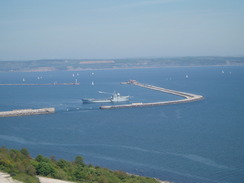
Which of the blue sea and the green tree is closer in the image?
the green tree

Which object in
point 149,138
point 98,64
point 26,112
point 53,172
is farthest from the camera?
point 98,64

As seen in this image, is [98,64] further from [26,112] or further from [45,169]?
[45,169]

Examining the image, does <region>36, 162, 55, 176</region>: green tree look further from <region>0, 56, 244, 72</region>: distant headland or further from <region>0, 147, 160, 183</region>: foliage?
<region>0, 56, 244, 72</region>: distant headland

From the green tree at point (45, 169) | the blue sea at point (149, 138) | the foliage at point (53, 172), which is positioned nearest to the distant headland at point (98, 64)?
the blue sea at point (149, 138)

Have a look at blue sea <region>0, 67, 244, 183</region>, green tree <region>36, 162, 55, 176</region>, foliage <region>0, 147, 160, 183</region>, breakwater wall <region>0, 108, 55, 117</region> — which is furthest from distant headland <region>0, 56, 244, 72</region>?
green tree <region>36, 162, 55, 176</region>

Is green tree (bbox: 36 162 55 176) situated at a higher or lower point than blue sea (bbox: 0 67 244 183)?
higher

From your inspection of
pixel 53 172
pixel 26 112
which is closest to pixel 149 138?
pixel 53 172

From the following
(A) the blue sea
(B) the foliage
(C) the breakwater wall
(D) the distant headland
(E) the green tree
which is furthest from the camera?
(D) the distant headland

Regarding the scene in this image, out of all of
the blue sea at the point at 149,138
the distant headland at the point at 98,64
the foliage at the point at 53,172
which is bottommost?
the blue sea at the point at 149,138

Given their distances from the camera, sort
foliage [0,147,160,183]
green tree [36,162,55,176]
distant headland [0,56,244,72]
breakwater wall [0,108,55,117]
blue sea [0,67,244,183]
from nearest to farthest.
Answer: foliage [0,147,160,183] → green tree [36,162,55,176] → blue sea [0,67,244,183] → breakwater wall [0,108,55,117] → distant headland [0,56,244,72]

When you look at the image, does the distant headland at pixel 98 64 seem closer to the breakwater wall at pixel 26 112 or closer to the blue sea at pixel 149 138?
the breakwater wall at pixel 26 112

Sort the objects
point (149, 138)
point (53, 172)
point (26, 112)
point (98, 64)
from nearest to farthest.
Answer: point (53, 172)
point (149, 138)
point (26, 112)
point (98, 64)
